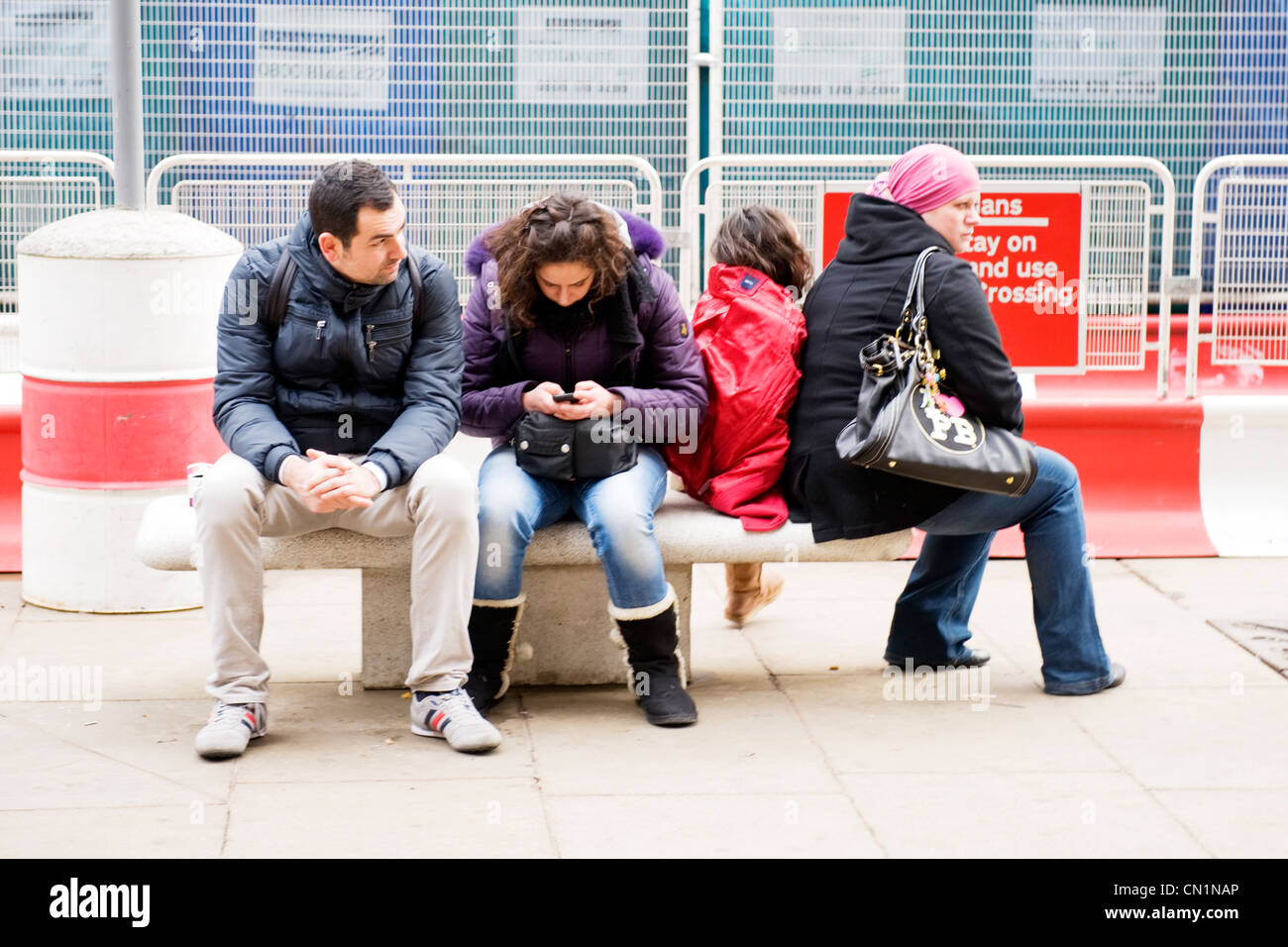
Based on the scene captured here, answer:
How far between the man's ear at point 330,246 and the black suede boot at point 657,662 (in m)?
1.18

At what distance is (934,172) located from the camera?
4.82 meters

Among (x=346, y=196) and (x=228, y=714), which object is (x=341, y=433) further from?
(x=228, y=714)

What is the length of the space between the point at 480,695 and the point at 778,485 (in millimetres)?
1026

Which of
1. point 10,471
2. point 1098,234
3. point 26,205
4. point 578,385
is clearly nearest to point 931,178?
point 578,385

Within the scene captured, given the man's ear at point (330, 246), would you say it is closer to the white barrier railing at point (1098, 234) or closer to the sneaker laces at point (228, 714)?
the sneaker laces at point (228, 714)

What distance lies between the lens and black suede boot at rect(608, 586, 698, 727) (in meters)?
4.72

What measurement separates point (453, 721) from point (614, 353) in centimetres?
109

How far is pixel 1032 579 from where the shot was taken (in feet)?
16.6

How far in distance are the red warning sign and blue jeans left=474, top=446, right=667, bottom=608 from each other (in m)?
→ 2.68

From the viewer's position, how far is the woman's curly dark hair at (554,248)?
4.62 m

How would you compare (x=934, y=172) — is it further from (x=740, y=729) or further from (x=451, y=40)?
(x=451, y=40)

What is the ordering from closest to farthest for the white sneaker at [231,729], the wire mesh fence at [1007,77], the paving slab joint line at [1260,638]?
the white sneaker at [231,729], the paving slab joint line at [1260,638], the wire mesh fence at [1007,77]

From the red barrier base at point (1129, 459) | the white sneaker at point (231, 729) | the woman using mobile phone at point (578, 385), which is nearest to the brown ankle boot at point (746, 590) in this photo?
the woman using mobile phone at point (578, 385)
